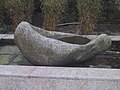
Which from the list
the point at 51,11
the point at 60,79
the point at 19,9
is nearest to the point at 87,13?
the point at 51,11

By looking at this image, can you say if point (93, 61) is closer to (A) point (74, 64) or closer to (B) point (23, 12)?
(A) point (74, 64)

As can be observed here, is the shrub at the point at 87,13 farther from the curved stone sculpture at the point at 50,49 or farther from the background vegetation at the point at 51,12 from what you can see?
the curved stone sculpture at the point at 50,49

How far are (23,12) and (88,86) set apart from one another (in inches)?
159

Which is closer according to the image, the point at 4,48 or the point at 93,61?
the point at 93,61

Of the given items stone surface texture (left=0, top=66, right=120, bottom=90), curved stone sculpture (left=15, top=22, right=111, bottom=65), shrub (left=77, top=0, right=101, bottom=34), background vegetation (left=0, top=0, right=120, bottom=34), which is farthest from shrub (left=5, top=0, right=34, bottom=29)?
stone surface texture (left=0, top=66, right=120, bottom=90)

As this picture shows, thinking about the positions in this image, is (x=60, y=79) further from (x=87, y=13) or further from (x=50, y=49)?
(x=87, y=13)

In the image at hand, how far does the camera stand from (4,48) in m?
4.40

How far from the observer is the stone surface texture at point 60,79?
2957 millimetres

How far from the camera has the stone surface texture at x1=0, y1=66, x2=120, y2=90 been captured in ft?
9.70

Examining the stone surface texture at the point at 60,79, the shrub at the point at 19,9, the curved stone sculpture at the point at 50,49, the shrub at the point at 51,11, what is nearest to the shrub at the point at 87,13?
the shrub at the point at 51,11

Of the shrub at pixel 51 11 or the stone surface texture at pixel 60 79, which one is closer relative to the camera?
the stone surface texture at pixel 60 79

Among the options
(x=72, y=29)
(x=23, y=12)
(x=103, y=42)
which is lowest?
(x=72, y=29)

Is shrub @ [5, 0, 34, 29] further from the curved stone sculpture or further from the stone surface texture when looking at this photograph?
the stone surface texture

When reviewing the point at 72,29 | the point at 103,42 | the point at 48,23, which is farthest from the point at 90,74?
the point at 72,29
